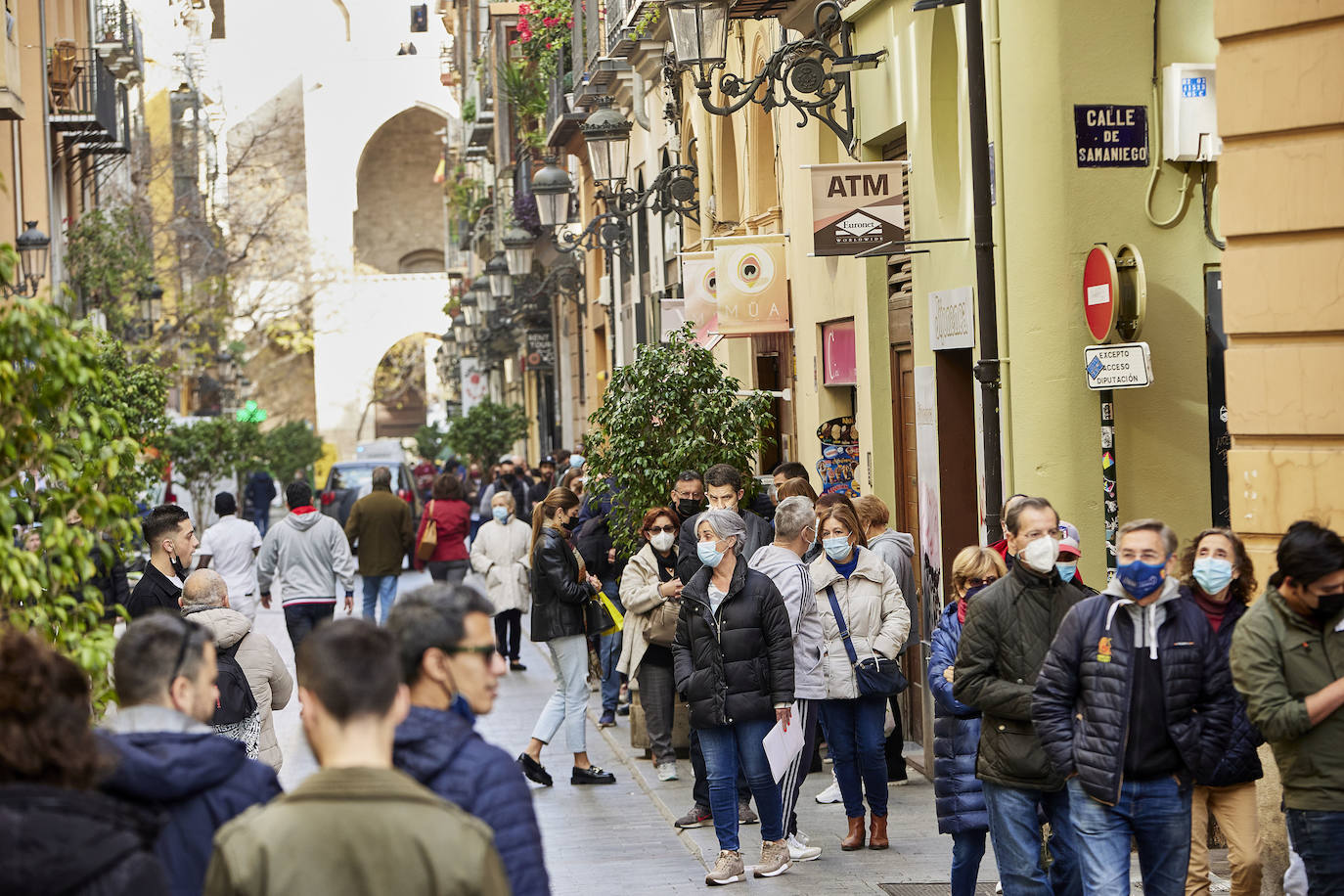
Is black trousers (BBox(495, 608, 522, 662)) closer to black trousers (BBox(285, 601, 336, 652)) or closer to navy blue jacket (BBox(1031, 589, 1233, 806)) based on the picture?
black trousers (BBox(285, 601, 336, 652))

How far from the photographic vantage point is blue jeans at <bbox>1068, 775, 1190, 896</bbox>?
636 cm

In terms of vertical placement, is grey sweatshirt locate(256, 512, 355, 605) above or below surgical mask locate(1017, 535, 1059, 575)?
below

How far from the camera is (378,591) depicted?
63.6 feet

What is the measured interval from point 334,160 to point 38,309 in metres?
76.5

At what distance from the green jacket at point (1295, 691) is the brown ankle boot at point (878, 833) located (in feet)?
11.9

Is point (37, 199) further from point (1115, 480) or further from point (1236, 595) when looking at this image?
point (1236, 595)

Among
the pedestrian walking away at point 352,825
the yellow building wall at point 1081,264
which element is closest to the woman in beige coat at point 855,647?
the yellow building wall at point 1081,264

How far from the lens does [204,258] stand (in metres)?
45.0

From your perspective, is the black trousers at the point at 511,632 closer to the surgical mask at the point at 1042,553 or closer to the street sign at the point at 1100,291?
the street sign at the point at 1100,291

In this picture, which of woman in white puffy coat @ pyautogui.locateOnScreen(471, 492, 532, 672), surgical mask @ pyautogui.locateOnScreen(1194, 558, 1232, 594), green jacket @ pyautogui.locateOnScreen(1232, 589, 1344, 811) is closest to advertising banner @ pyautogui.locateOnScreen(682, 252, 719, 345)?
woman in white puffy coat @ pyautogui.locateOnScreen(471, 492, 532, 672)

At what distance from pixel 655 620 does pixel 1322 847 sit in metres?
5.67

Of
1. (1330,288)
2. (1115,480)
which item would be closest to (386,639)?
(1330,288)

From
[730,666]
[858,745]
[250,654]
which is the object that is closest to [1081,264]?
[858,745]

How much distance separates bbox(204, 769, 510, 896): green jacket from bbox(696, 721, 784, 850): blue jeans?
212 inches
